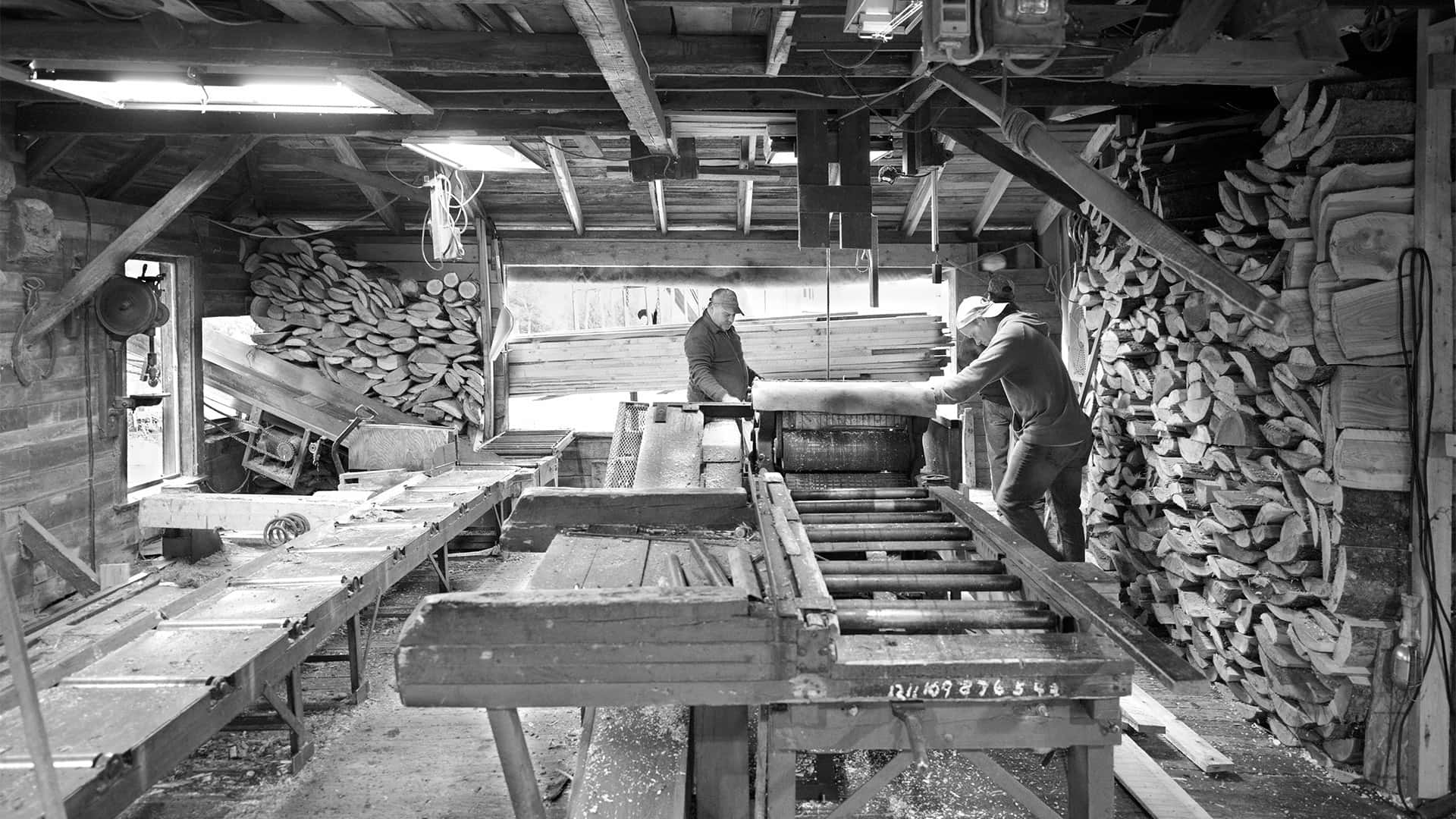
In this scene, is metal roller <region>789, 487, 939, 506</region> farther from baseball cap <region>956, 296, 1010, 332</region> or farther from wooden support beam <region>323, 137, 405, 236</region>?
wooden support beam <region>323, 137, 405, 236</region>

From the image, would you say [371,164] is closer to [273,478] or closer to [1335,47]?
[273,478]

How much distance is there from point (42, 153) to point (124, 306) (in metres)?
1.12

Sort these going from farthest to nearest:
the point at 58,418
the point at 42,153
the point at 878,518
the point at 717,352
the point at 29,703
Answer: the point at 717,352 → the point at 58,418 → the point at 42,153 → the point at 878,518 → the point at 29,703

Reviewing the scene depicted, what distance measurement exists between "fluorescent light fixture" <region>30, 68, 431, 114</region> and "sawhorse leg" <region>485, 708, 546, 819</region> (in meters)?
3.43

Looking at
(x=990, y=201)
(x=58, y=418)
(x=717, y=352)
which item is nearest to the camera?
(x=58, y=418)

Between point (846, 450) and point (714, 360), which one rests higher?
point (714, 360)

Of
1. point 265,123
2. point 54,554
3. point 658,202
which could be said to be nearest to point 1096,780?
point 265,123

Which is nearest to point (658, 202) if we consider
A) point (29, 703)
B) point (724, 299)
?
point (724, 299)

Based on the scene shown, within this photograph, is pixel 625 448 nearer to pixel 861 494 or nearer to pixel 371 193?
pixel 861 494

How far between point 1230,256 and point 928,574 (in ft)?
9.27

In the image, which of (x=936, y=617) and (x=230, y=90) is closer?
(x=936, y=617)

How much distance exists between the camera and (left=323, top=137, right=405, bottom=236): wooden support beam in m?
7.98

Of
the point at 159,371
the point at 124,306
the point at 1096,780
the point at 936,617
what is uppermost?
the point at 124,306

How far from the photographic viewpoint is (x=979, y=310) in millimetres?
6090
